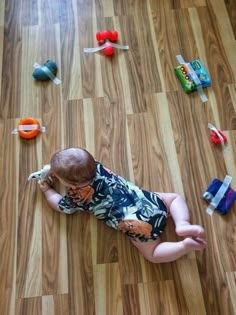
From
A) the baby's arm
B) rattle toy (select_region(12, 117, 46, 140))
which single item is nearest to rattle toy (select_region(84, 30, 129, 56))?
rattle toy (select_region(12, 117, 46, 140))

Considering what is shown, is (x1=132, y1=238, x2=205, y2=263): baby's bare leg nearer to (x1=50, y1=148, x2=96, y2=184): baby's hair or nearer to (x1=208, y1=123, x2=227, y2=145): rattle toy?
(x1=50, y1=148, x2=96, y2=184): baby's hair

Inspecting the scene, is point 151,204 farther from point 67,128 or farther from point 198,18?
point 198,18

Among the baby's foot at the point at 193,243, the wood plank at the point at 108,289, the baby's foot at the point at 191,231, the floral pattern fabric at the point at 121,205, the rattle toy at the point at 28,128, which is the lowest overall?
the wood plank at the point at 108,289

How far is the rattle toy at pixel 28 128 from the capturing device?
1435 mm

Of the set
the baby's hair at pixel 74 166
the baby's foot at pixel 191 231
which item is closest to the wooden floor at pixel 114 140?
the baby's foot at pixel 191 231

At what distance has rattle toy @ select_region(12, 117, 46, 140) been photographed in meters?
1.43

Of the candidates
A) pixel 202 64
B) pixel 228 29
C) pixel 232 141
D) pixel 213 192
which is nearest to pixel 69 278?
pixel 213 192

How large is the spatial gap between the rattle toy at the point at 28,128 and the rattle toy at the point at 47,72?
0.65 feet

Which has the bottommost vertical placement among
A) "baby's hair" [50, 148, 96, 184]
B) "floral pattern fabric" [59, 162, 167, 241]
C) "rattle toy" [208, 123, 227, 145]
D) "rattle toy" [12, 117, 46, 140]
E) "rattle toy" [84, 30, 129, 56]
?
"floral pattern fabric" [59, 162, 167, 241]

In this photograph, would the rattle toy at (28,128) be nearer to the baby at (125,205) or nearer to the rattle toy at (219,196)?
the baby at (125,205)

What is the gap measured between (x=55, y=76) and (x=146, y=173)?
55 centimetres

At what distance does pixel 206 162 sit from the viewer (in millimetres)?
1382

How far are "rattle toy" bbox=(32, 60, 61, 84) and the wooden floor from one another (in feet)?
0.08

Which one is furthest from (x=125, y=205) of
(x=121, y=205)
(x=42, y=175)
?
(x=42, y=175)
